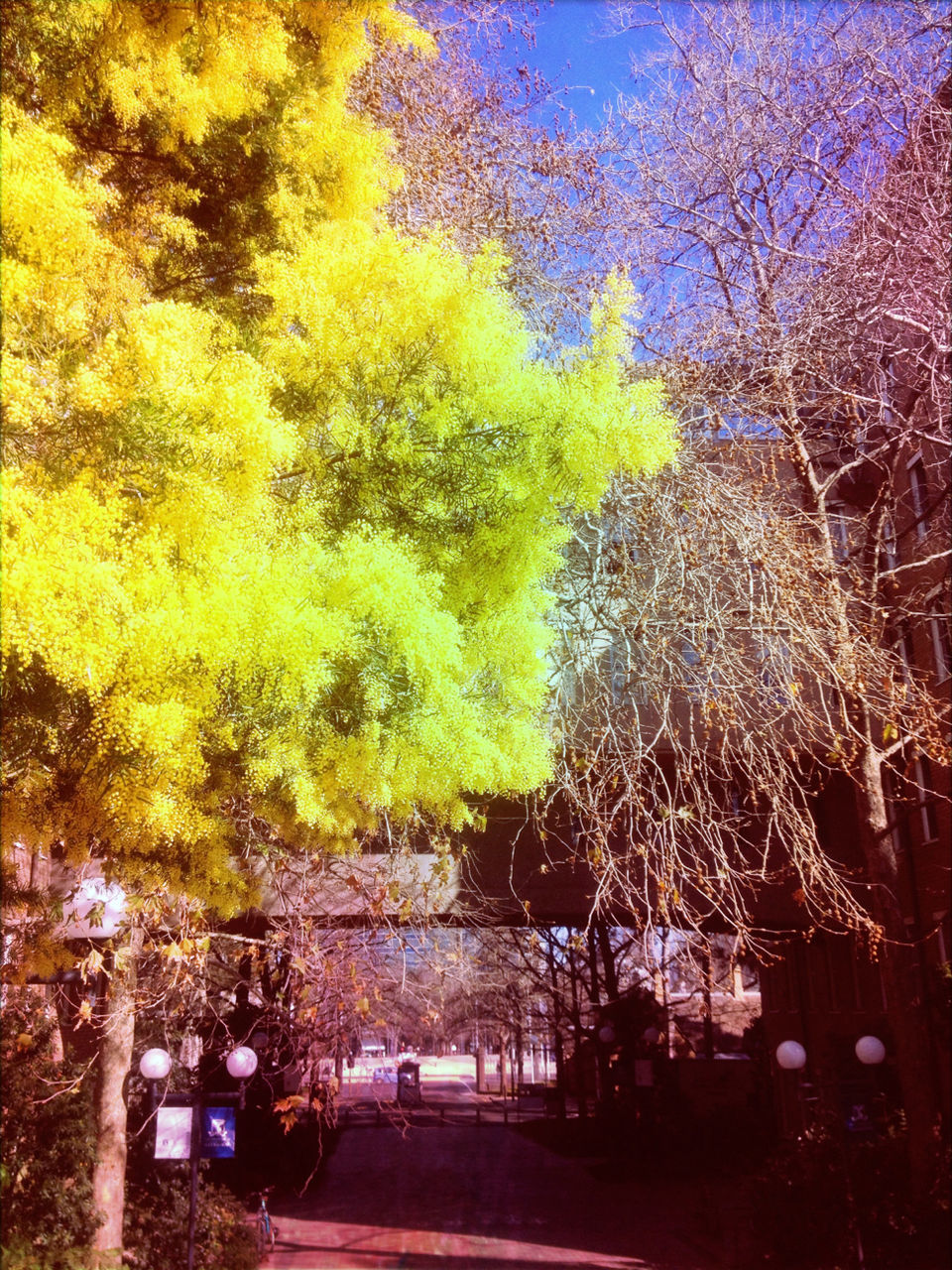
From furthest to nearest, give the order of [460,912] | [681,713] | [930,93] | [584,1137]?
[584,1137], [681,713], [460,912], [930,93]

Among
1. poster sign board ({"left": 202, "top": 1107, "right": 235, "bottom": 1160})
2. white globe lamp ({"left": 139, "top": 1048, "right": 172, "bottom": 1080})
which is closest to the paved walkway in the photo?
poster sign board ({"left": 202, "top": 1107, "right": 235, "bottom": 1160})

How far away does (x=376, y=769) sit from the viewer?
324 cm

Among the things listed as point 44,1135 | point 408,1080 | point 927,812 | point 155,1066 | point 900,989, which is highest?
point 927,812

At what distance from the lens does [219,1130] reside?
264 inches

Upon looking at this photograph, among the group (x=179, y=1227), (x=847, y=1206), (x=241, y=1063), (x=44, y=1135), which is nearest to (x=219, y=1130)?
(x=241, y=1063)

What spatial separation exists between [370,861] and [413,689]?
190 inches

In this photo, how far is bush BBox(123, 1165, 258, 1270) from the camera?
726 centimetres

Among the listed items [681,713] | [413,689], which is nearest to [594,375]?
[413,689]

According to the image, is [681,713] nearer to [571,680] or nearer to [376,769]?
[571,680]

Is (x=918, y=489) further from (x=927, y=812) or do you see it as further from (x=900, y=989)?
(x=900, y=989)

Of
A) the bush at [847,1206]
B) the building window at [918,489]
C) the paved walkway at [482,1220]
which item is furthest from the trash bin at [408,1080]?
the building window at [918,489]

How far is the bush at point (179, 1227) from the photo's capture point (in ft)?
23.8

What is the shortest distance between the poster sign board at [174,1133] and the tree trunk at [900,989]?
489 centimetres

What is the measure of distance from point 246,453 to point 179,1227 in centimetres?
731
